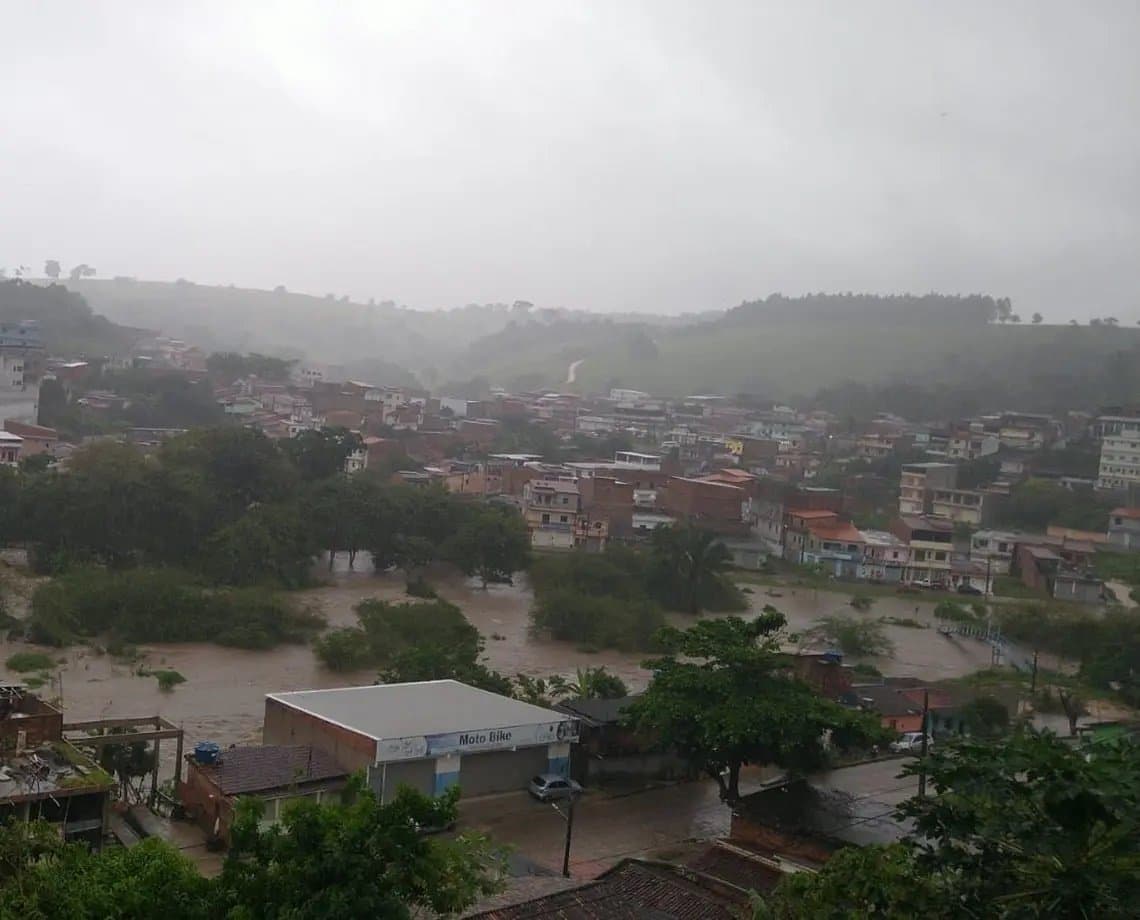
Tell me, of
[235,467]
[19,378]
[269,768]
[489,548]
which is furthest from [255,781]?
[19,378]

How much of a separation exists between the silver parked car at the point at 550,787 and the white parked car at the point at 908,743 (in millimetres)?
4104

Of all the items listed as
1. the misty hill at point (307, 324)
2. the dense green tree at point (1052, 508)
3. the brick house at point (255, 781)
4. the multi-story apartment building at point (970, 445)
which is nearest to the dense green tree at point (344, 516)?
Answer: the brick house at point (255, 781)

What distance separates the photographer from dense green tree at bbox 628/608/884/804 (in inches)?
431

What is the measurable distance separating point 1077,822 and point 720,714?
6925mm

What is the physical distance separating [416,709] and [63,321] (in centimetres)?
4757

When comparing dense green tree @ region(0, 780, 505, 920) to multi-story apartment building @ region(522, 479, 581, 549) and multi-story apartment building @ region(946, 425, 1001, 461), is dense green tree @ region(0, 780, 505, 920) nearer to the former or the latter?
multi-story apartment building @ region(522, 479, 581, 549)

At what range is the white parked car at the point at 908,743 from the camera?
13.8m

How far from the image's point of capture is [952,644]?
76.2 ft

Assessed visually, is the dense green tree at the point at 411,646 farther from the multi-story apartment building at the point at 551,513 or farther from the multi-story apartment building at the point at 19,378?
the multi-story apartment building at the point at 19,378

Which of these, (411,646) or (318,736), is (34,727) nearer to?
(318,736)

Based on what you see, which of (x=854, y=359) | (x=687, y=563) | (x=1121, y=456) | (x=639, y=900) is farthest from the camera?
(x=854, y=359)

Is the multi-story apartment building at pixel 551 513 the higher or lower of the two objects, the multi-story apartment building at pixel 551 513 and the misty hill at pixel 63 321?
the lower

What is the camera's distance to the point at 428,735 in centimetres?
1098

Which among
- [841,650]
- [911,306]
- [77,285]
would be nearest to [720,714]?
[841,650]
